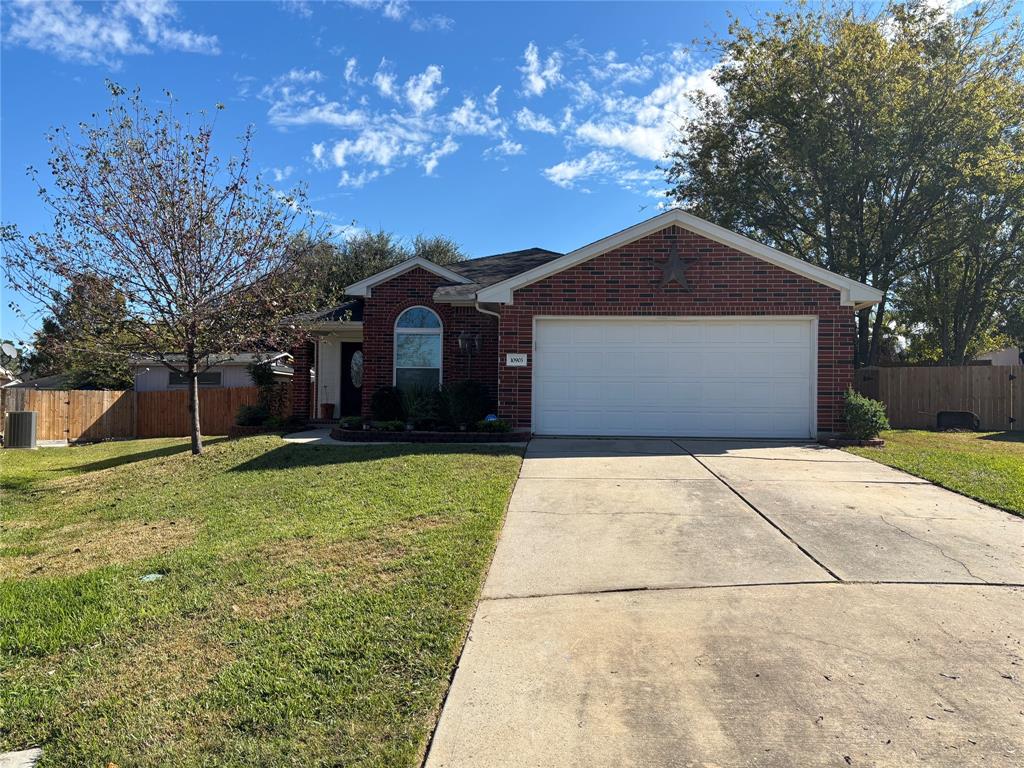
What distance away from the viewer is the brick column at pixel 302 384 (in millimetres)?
14672

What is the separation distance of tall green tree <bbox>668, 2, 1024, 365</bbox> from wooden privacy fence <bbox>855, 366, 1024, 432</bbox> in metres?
3.06

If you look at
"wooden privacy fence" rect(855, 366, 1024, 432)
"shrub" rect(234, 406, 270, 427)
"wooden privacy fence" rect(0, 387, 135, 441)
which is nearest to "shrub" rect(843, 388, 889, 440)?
"wooden privacy fence" rect(855, 366, 1024, 432)

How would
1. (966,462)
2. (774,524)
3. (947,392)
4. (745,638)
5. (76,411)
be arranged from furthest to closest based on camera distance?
(76,411) → (947,392) → (966,462) → (774,524) → (745,638)

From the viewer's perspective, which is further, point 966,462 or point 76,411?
point 76,411

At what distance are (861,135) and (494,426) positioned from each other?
14.3 metres

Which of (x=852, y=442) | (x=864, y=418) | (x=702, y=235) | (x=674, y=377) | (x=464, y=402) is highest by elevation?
(x=702, y=235)

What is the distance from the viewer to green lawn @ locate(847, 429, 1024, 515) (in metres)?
6.78

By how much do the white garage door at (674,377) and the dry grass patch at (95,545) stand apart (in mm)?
6482

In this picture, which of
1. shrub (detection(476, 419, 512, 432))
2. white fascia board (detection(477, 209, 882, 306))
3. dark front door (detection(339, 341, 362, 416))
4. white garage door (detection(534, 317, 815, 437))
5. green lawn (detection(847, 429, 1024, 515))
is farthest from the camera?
dark front door (detection(339, 341, 362, 416))

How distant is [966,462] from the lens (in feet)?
28.4

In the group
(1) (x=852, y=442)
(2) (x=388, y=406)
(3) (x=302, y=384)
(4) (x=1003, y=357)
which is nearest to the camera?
(1) (x=852, y=442)

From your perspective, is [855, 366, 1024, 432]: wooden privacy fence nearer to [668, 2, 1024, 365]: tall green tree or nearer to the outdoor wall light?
[668, 2, 1024, 365]: tall green tree

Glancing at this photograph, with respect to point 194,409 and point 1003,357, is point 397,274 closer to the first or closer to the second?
point 194,409

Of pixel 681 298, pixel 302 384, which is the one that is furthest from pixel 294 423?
pixel 681 298
